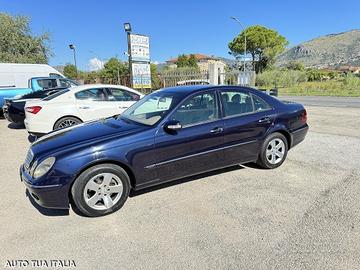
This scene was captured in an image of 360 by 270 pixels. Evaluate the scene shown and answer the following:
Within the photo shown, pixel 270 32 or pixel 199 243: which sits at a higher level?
pixel 270 32

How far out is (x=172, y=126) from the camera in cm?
377

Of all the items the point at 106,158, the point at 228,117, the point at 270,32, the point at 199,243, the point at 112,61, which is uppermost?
the point at 270,32

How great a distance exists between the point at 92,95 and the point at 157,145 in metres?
4.39

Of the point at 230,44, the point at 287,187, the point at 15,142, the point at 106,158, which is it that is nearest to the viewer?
the point at 106,158

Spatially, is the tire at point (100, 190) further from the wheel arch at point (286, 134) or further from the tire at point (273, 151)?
the wheel arch at point (286, 134)

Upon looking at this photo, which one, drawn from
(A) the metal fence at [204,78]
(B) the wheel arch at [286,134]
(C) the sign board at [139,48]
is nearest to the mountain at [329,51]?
(A) the metal fence at [204,78]

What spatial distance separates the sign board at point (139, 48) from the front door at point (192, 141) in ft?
28.5

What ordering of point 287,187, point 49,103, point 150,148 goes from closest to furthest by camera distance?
1. point 150,148
2. point 287,187
3. point 49,103

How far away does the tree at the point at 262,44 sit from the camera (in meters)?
58.6

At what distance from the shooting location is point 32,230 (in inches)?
129

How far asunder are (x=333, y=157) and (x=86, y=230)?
181 inches

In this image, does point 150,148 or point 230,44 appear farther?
point 230,44

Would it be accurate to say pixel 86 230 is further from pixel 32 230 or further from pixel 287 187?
pixel 287 187

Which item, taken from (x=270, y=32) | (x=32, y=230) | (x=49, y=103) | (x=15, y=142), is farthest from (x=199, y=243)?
(x=270, y=32)
